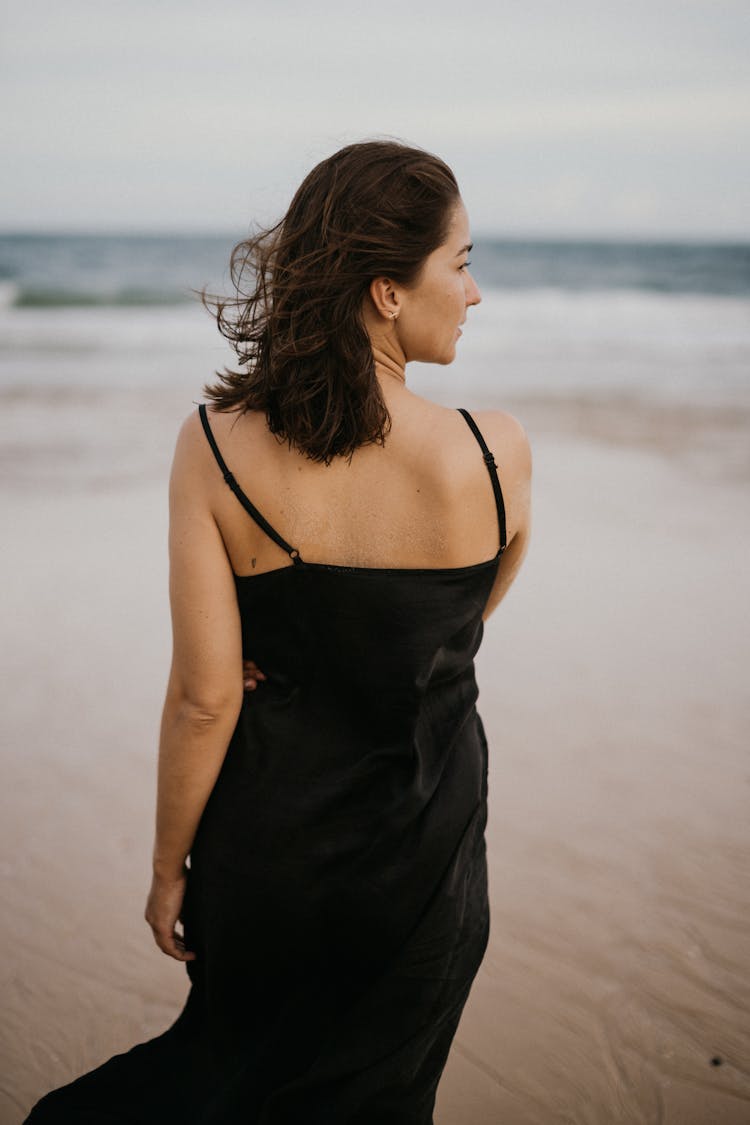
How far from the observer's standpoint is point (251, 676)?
157 centimetres

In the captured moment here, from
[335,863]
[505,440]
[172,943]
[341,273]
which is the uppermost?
[341,273]

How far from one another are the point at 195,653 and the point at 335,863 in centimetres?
41

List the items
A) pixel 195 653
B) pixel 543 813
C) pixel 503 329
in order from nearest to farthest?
pixel 195 653 → pixel 543 813 → pixel 503 329

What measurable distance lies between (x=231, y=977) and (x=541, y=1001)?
4.79 feet

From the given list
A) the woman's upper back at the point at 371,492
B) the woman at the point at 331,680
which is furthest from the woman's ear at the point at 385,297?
the woman's upper back at the point at 371,492

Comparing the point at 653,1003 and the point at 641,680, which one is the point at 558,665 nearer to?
the point at 641,680

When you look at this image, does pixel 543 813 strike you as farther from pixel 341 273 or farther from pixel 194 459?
pixel 341 273

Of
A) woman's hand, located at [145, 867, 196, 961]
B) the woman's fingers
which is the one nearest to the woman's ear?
woman's hand, located at [145, 867, 196, 961]

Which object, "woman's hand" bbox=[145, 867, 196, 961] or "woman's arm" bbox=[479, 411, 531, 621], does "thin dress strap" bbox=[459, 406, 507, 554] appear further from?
"woman's hand" bbox=[145, 867, 196, 961]

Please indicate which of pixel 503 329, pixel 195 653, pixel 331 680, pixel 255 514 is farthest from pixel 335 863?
pixel 503 329

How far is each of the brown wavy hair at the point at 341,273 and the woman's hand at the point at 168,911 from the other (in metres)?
0.82

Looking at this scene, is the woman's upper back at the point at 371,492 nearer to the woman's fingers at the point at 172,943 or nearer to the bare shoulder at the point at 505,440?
the bare shoulder at the point at 505,440

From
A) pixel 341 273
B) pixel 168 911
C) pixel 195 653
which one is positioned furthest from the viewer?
pixel 168 911

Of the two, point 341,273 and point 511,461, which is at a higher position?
point 341,273
